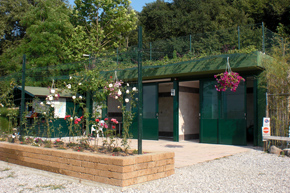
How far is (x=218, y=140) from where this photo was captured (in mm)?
11055

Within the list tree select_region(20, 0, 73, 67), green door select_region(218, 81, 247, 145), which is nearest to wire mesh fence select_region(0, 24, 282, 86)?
green door select_region(218, 81, 247, 145)

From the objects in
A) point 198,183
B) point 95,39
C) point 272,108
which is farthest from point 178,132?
point 95,39

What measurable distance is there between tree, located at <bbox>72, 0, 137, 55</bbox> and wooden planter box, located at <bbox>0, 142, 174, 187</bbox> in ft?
61.2

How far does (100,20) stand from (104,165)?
894 inches

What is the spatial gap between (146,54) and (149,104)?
2138 millimetres

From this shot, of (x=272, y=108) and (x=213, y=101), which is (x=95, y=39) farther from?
(x=272, y=108)

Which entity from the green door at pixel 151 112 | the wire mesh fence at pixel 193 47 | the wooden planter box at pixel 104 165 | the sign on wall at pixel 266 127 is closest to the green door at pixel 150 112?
the green door at pixel 151 112

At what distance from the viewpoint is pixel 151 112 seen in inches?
510

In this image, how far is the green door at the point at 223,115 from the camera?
10523mm

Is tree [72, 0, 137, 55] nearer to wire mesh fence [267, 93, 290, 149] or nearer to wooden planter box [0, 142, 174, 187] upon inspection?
wire mesh fence [267, 93, 290, 149]

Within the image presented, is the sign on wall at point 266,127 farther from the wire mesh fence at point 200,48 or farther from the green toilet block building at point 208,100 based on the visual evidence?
the green toilet block building at point 208,100

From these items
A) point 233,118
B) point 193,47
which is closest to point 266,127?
point 233,118

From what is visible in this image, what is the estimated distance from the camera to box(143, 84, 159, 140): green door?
12.8 m

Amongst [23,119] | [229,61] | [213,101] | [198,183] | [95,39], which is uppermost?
[95,39]
